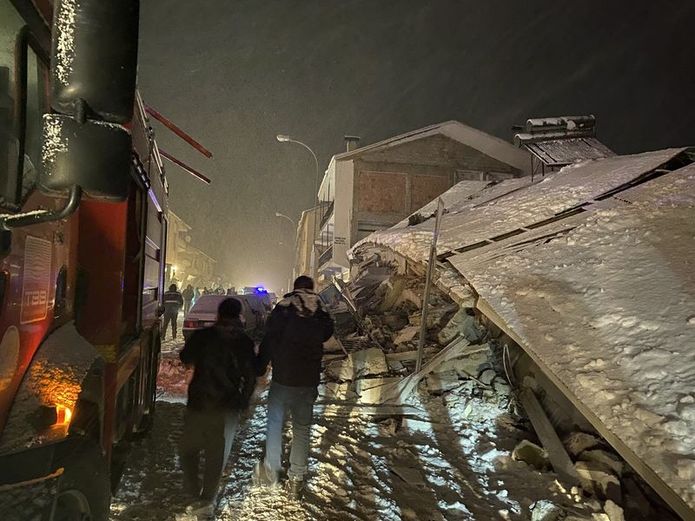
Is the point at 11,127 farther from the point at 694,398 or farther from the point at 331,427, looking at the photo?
the point at 331,427

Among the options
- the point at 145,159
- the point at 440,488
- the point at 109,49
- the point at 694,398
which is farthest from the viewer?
the point at 145,159

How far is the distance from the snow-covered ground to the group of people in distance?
0.79 ft

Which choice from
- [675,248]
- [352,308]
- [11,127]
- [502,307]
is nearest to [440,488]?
[502,307]

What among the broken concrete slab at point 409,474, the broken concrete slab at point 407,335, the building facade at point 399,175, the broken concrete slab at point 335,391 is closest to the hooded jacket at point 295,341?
the broken concrete slab at point 409,474

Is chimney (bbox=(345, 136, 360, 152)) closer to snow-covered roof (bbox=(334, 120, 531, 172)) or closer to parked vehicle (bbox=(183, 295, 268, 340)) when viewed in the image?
snow-covered roof (bbox=(334, 120, 531, 172))

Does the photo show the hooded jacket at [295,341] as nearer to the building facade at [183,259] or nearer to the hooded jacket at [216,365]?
the hooded jacket at [216,365]

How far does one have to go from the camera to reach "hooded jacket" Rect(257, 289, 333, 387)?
3.89m

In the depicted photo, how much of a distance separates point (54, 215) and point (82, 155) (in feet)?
0.82

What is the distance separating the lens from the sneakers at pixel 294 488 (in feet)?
12.6

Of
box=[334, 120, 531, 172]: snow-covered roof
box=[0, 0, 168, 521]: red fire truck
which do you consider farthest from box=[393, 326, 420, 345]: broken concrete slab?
box=[334, 120, 531, 172]: snow-covered roof

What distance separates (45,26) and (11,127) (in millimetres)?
→ 656

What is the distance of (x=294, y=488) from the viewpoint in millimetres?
3871

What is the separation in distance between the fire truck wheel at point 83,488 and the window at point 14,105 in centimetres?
129

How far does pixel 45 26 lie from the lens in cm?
206
